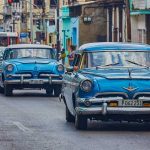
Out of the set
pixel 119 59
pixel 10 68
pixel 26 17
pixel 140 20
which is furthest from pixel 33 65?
pixel 26 17

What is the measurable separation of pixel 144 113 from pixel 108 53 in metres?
2.12

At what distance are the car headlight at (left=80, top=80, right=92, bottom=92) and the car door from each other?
32 cm

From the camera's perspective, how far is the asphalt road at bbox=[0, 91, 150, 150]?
15.1m

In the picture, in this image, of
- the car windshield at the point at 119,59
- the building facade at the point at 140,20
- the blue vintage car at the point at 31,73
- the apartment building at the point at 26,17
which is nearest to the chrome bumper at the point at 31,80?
the blue vintage car at the point at 31,73

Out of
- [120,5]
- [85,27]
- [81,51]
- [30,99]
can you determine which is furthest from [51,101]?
[85,27]

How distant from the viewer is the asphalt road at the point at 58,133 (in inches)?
595

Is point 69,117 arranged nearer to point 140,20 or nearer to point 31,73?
point 31,73

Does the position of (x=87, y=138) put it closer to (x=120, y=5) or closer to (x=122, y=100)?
(x=122, y=100)

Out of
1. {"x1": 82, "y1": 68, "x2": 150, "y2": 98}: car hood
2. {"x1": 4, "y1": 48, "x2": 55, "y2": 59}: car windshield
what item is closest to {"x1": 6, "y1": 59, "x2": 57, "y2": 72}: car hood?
{"x1": 4, "y1": 48, "x2": 55, "y2": 59}: car windshield

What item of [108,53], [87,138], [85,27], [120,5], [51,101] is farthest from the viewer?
[85,27]

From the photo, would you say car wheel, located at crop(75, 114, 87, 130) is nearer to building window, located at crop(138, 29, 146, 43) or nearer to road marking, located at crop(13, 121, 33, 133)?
road marking, located at crop(13, 121, 33, 133)

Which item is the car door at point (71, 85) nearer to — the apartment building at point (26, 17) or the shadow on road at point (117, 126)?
the shadow on road at point (117, 126)

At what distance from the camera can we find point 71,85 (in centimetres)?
1861

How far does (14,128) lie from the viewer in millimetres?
18234
